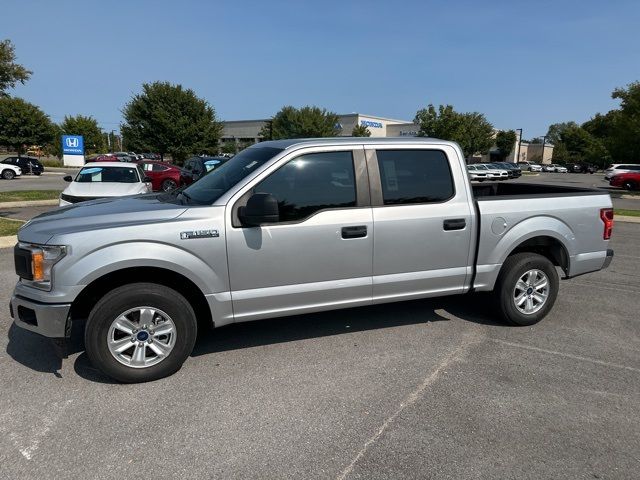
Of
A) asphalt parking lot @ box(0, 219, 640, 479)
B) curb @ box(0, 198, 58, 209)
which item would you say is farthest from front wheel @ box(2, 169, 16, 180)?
asphalt parking lot @ box(0, 219, 640, 479)

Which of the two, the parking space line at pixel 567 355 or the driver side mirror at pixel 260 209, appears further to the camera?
the parking space line at pixel 567 355

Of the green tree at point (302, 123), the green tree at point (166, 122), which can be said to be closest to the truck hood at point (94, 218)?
Result: the green tree at point (166, 122)

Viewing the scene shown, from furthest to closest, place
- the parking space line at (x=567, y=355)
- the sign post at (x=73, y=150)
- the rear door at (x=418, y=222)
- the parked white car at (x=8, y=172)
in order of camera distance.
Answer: the sign post at (x=73, y=150)
the parked white car at (x=8, y=172)
the rear door at (x=418, y=222)
the parking space line at (x=567, y=355)

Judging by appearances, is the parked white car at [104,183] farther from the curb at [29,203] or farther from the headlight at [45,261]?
the headlight at [45,261]

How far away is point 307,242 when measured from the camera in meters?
3.90

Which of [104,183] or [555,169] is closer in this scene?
[104,183]

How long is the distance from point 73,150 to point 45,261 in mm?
52975

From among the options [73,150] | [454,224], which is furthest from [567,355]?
[73,150]

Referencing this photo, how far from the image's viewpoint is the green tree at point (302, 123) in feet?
163

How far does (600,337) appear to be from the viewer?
468 cm

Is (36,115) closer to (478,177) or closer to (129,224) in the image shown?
(478,177)

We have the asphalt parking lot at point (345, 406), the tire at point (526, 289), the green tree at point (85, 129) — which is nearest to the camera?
the asphalt parking lot at point (345, 406)

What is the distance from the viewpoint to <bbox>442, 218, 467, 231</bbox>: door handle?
4.38m

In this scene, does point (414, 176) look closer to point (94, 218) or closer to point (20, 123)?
point (94, 218)
